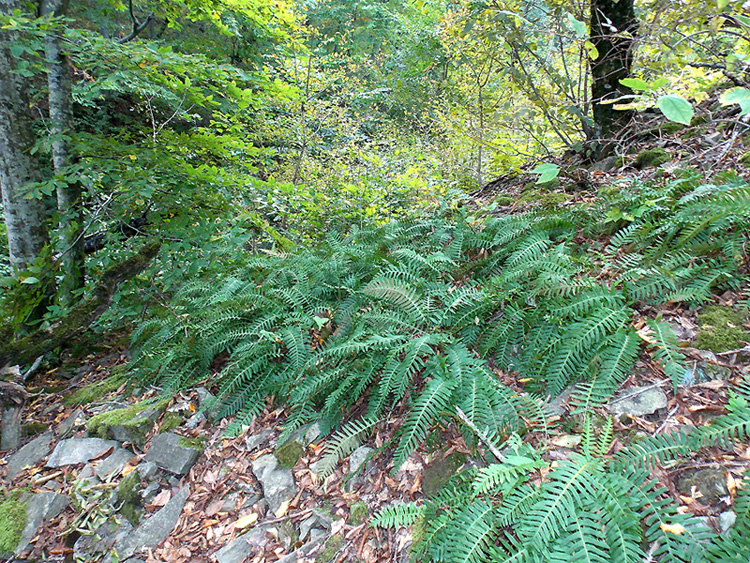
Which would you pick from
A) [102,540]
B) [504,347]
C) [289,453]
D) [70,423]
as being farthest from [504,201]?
[70,423]

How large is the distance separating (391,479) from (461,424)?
1.45 ft

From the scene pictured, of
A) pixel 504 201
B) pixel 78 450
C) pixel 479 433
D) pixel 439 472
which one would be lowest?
pixel 78 450

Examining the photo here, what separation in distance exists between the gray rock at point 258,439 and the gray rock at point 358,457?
64 cm

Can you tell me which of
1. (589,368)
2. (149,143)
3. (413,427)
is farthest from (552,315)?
(149,143)

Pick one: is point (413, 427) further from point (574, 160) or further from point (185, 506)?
point (574, 160)

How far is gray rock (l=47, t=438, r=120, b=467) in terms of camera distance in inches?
106

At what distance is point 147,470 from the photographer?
97.0 inches

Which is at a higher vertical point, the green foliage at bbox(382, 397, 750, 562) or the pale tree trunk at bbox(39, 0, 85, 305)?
the pale tree trunk at bbox(39, 0, 85, 305)

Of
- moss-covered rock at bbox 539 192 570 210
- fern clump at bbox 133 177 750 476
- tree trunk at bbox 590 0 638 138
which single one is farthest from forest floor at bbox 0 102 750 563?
tree trunk at bbox 590 0 638 138

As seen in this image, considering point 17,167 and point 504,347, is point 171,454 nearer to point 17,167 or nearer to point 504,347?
point 504,347

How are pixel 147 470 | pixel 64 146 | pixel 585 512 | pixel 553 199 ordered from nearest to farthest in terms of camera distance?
1. pixel 585 512
2. pixel 147 470
3. pixel 553 199
4. pixel 64 146

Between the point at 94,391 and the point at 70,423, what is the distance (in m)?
0.34

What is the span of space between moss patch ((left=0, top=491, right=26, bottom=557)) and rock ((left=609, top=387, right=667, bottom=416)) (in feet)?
10.7

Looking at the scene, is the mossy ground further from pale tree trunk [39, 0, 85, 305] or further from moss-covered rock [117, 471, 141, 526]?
pale tree trunk [39, 0, 85, 305]
